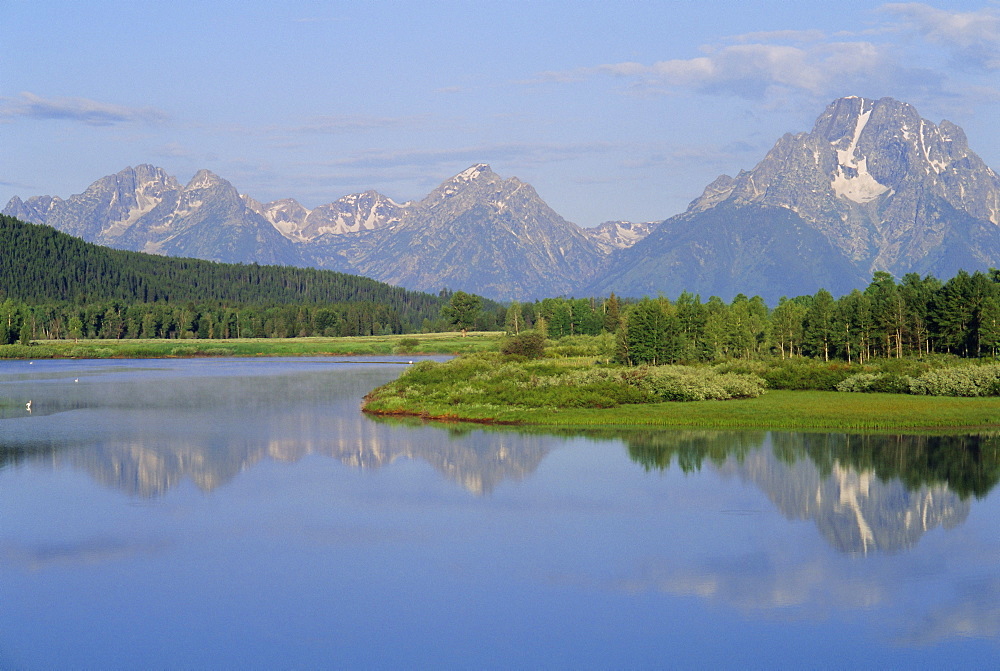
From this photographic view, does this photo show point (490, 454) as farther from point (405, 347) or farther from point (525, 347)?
point (405, 347)

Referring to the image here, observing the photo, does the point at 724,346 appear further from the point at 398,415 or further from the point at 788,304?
the point at 398,415

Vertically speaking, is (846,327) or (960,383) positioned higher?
(846,327)

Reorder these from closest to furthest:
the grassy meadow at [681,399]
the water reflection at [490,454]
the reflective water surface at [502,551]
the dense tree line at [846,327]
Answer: the reflective water surface at [502,551] < the water reflection at [490,454] < the grassy meadow at [681,399] < the dense tree line at [846,327]

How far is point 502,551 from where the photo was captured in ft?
106

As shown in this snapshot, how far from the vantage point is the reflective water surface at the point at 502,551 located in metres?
24.3

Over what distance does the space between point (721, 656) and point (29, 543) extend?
928 inches

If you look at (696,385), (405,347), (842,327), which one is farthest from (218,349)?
(696,385)

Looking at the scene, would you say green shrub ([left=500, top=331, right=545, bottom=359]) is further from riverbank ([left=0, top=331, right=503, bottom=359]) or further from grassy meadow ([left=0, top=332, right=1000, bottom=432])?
riverbank ([left=0, top=331, right=503, bottom=359])

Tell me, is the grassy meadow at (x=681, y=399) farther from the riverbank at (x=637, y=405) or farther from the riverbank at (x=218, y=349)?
the riverbank at (x=218, y=349)

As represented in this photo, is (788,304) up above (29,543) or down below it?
above

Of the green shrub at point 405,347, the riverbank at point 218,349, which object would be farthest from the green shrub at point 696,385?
the green shrub at point 405,347

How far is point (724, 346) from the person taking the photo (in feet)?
364

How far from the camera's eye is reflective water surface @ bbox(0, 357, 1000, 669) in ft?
79.8

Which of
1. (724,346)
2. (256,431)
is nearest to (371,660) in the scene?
(256,431)
